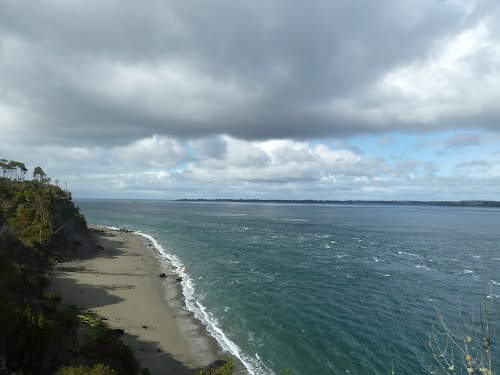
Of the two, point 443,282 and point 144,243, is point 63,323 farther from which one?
point 144,243

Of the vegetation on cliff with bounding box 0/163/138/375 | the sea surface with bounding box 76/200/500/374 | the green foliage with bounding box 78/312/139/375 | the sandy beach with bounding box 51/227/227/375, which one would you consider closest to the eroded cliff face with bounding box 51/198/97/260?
the sandy beach with bounding box 51/227/227/375

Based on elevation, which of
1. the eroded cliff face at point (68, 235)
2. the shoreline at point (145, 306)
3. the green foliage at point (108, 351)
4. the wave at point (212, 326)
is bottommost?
the wave at point (212, 326)

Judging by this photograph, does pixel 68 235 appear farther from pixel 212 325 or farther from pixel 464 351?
pixel 464 351

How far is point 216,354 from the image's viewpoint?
1185 inches

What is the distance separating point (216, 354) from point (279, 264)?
37845 millimetres

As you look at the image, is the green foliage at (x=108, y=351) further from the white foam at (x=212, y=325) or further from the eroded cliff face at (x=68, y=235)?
the eroded cliff face at (x=68, y=235)

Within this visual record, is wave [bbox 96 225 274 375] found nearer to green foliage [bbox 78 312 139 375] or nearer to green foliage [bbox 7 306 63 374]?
green foliage [bbox 78 312 139 375]

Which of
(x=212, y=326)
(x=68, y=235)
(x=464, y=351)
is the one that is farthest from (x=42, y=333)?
(x=68, y=235)

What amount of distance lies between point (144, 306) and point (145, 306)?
12 cm

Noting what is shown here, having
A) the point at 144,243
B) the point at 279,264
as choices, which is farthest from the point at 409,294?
the point at 144,243

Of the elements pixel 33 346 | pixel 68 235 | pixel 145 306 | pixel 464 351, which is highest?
pixel 464 351

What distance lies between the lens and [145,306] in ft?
135

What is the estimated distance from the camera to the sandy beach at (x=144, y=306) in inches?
1158

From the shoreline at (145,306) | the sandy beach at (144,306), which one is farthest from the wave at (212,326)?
the sandy beach at (144,306)
